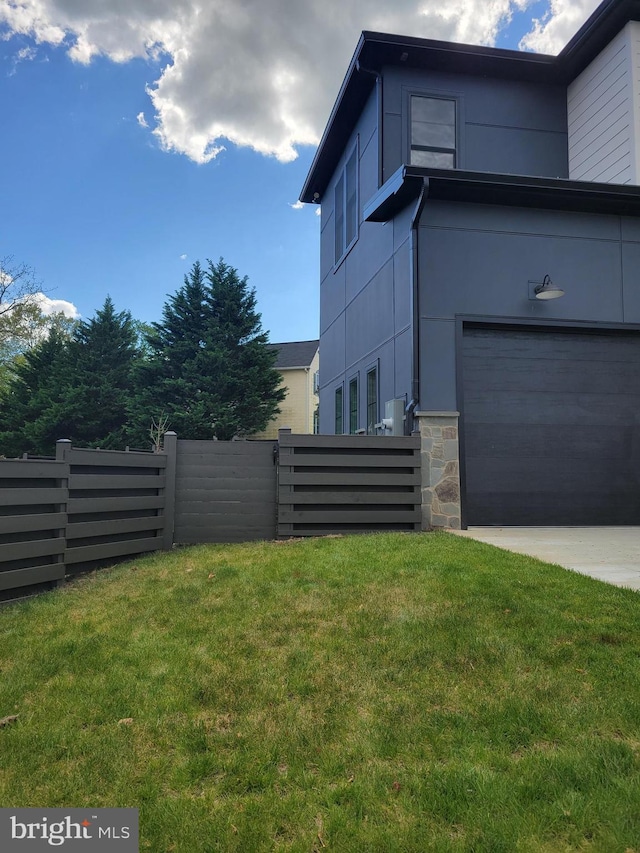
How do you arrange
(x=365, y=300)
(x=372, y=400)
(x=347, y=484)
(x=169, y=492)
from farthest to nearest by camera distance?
(x=365, y=300) → (x=372, y=400) → (x=347, y=484) → (x=169, y=492)

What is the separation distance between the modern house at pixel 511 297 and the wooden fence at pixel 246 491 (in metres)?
0.84

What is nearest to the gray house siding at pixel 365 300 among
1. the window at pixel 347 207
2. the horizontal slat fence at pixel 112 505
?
the window at pixel 347 207

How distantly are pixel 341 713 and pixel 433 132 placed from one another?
32.9 feet

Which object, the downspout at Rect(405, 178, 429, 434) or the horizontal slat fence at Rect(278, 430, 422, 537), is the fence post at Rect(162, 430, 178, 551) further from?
the downspout at Rect(405, 178, 429, 434)

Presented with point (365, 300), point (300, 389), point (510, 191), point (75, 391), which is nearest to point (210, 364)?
point (300, 389)

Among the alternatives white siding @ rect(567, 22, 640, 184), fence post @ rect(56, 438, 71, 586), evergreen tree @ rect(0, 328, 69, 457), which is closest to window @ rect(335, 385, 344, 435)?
white siding @ rect(567, 22, 640, 184)

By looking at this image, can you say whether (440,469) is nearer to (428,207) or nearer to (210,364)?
(428,207)

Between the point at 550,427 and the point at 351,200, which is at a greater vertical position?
the point at 351,200

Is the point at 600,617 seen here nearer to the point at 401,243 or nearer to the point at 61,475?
the point at 61,475

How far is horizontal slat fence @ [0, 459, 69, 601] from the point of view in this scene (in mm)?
4547

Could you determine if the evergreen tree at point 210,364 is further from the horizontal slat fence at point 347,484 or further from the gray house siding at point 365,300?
→ the horizontal slat fence at point 347,484

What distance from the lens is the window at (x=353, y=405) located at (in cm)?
1172

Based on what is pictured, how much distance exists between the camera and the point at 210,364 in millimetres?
22828

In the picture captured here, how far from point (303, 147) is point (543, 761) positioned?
2487 cm
